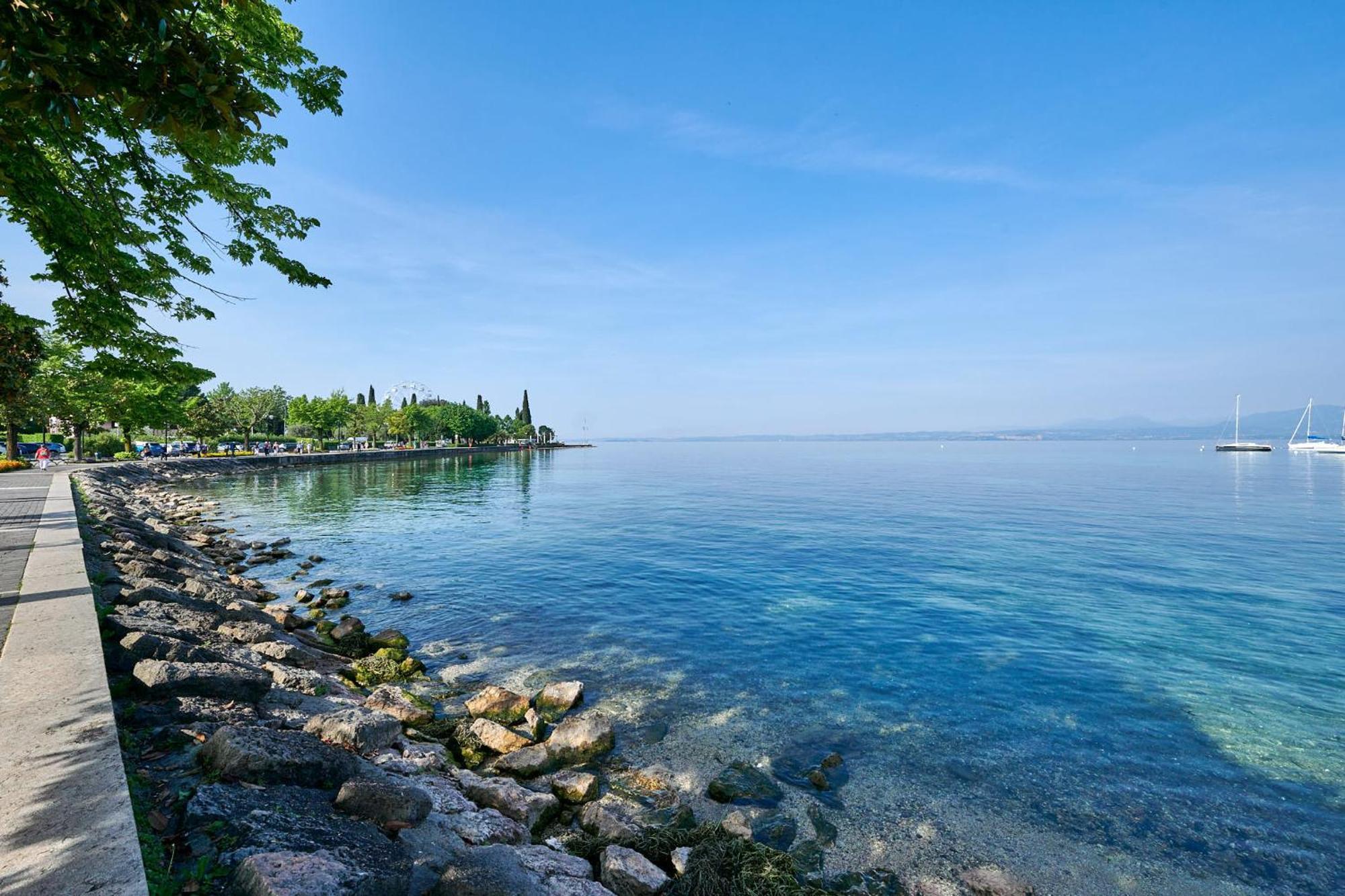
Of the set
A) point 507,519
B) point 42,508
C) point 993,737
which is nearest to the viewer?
point 993,737

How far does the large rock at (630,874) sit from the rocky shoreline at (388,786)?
0.02 m

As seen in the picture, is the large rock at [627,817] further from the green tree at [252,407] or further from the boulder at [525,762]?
the green tree at [252,407]

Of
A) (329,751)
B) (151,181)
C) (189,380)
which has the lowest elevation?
(329,751)

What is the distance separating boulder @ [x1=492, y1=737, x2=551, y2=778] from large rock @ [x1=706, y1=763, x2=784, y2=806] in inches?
106

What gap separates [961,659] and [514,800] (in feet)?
37.9

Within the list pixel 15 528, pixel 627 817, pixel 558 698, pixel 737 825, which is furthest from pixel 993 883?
pixel 15 528

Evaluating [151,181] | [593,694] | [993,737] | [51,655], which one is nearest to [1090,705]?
[993,737]

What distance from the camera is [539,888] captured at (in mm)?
5316

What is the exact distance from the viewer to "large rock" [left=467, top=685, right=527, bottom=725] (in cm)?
1082

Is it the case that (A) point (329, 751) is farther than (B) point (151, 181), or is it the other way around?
(B) point (151, 181)

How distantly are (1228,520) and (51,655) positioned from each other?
177 ft

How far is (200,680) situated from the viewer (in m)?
7.27

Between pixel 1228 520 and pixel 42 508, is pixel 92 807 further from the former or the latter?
pixel 1228 520

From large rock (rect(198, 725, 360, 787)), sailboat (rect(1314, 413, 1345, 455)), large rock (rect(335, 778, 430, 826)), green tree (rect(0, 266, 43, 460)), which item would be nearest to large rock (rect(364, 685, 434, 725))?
large rock (rect(198, 725, 360, 787))
